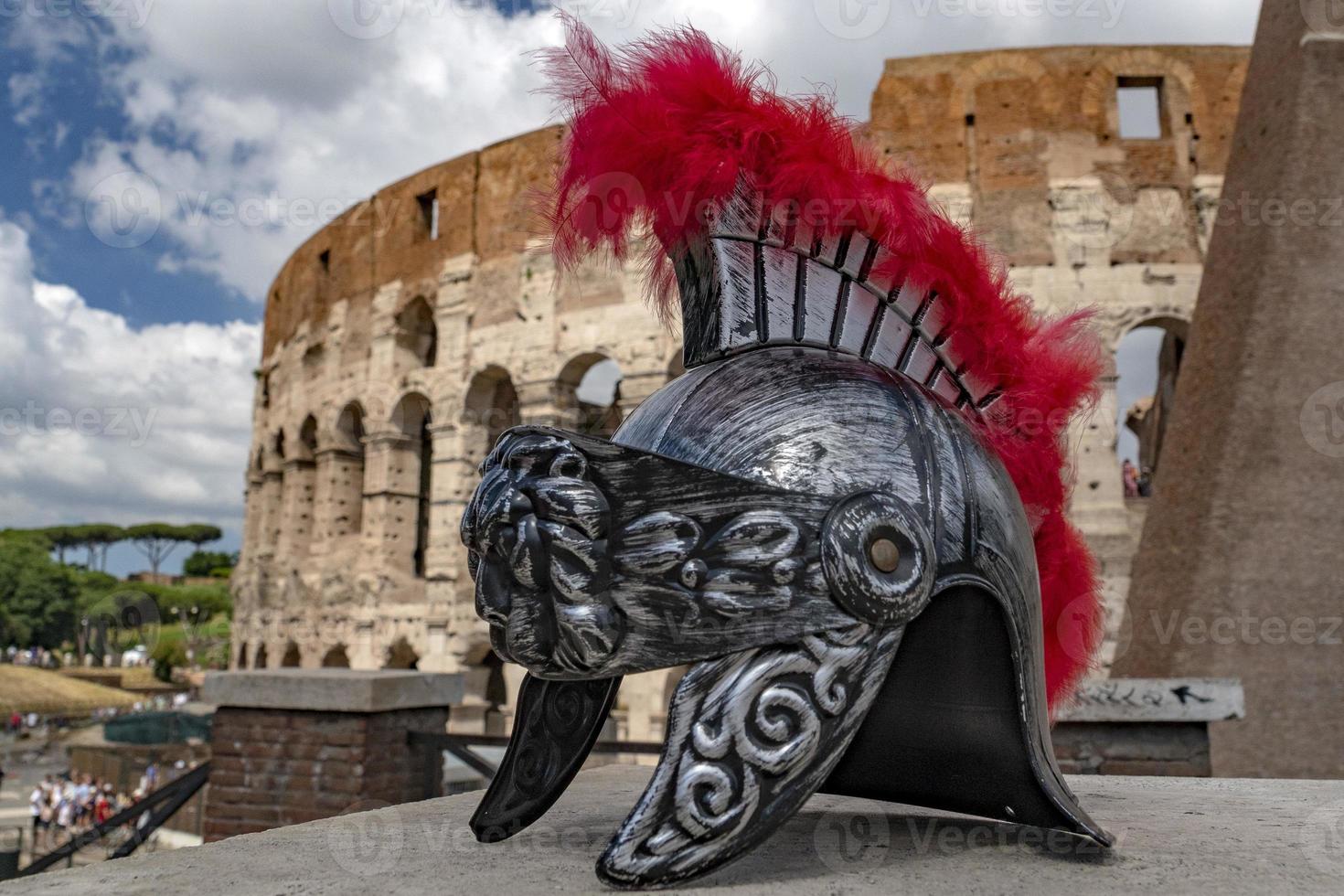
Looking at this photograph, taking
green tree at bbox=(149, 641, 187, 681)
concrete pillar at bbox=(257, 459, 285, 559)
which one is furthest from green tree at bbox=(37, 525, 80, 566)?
concrete pillar at bbox=(257, 459, 285, 559)

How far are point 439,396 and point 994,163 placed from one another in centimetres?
844

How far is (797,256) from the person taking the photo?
198 cm

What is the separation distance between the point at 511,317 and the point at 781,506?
12306 mm

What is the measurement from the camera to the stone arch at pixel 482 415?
A: 549 inches

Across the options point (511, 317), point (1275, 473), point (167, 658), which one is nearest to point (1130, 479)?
point (1275, 473)

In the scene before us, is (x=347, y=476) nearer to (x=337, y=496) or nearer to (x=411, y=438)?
(x=337, y=496)

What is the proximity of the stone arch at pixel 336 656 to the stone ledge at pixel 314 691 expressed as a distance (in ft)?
36.1

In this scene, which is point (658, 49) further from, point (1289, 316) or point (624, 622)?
point (1289, 316)

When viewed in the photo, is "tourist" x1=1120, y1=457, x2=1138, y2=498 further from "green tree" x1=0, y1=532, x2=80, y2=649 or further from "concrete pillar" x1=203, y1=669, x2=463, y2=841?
"green tree" x1=0, y1=532, x2=80, y2=649

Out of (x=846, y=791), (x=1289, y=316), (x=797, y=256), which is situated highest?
(x=1289, y=316)

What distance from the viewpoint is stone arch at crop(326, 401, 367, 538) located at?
52.2ft

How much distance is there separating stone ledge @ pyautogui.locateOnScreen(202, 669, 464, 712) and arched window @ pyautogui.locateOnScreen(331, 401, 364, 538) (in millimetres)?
11751

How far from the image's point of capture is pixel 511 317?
44.3 ft

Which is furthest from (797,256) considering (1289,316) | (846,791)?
(1289,316)
